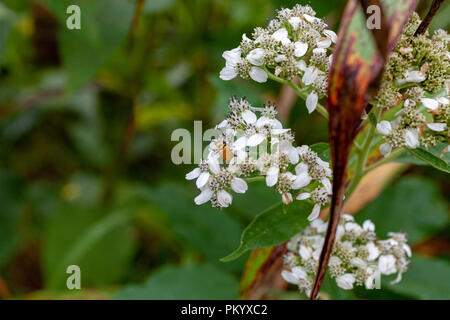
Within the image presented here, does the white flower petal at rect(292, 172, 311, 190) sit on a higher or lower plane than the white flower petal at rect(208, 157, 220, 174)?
lower

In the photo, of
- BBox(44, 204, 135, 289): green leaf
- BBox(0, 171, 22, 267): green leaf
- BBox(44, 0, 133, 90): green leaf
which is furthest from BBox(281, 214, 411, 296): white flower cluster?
BBox(0, 171, 22, 267): green leaf

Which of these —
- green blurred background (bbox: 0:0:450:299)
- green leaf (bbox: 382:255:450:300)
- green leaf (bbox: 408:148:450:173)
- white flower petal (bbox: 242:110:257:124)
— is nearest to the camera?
green leaf (bbox: 408:148:450:173)

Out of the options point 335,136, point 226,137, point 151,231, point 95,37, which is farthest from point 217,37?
point 335,136

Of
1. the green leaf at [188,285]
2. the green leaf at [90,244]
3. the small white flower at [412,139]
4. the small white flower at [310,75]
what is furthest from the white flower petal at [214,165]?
the green leaf at [90,244]

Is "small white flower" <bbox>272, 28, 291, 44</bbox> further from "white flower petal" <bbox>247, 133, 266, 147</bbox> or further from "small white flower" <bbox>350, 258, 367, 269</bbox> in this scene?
"small white flower" <bbox>350, 258, 367, 269</bbox>

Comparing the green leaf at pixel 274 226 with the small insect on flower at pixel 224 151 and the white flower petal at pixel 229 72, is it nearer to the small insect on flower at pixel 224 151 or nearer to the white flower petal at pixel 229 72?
the small insect on flower at pixel 224 151

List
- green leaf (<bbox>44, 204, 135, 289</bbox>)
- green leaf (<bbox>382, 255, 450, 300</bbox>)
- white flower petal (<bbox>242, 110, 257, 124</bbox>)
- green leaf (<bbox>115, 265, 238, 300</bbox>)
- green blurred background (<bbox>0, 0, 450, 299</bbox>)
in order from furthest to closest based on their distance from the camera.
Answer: green leaf (<bbox>44, 204, 135, 289</bbox>), green blurred background (<bbox>0, 0, 450, 299</bbox>), green leaf (<bbox>382, 255, 450, 300</bbox>), green leaf (<bbox>115, 265, 238, 300</bbox>), white flower petal (<bbox>242, 110, 257, 124</bbox>)
